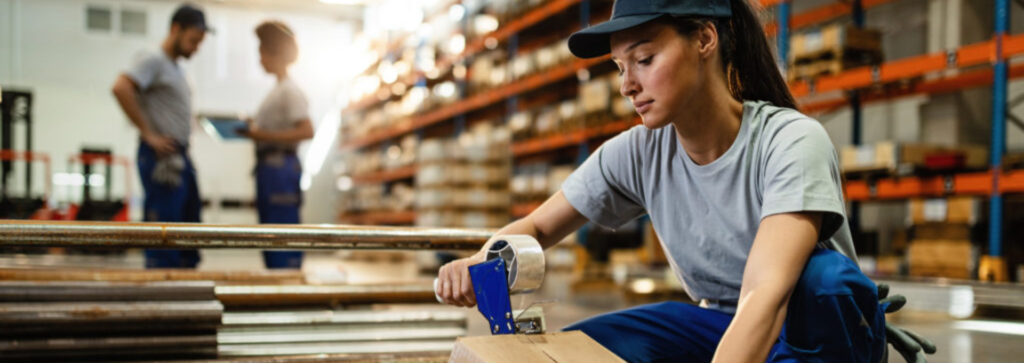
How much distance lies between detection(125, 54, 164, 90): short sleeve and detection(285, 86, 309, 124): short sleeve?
2.30 feet

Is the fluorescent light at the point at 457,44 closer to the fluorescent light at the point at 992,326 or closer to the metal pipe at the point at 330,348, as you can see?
the fluorescent light at the point at 992,326

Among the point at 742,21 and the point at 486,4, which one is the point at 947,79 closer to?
the point at 742,21

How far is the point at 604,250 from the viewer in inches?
340

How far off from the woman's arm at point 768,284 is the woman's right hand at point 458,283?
0.51m

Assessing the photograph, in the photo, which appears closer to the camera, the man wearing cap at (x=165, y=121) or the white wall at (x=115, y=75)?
the man wearing cap at (x=165, y=121)

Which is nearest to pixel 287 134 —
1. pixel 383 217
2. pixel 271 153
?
pixel 271 153

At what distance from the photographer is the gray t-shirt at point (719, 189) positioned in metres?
1.27

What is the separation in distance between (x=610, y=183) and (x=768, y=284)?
58 cm

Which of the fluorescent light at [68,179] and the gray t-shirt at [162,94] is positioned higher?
the gray t-shirt at [162,94]

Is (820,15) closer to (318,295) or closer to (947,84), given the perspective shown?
(947,84)

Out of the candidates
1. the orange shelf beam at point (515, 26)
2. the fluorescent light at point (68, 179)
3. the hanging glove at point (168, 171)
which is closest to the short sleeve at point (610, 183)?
the hanging glove at point (168, 171)

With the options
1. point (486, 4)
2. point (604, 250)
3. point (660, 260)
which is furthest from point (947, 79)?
point (486, 4)

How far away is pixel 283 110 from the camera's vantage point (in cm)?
438

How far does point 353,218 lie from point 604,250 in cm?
900
